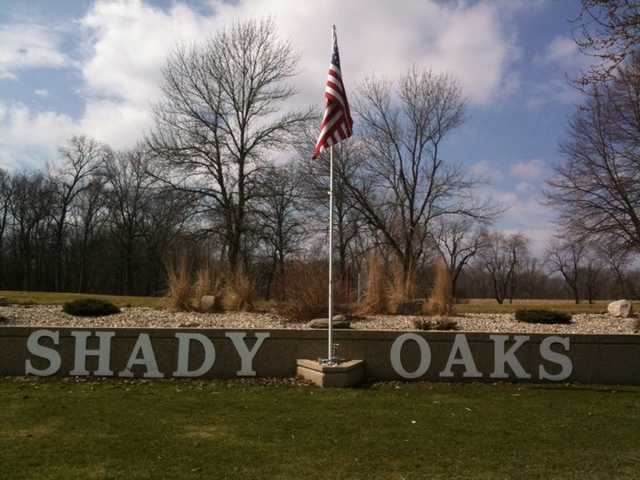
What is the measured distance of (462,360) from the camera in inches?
336

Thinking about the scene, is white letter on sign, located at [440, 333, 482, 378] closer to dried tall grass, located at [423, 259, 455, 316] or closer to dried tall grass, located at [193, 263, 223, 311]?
dried tall grass, located at [423, 259, 455, 316]

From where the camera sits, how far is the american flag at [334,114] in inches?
324

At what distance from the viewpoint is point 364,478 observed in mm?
4082

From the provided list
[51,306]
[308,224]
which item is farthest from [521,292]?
[51,306]

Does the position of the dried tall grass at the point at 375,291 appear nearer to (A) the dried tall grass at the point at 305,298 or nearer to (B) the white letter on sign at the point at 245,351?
(A) the dried tall grass at the point at 305,298

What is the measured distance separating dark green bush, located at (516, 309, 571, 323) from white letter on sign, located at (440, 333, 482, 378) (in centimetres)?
443

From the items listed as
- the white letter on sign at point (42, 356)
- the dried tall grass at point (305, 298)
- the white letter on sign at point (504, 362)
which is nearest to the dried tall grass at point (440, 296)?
the dried tall grass at point (305, 298)

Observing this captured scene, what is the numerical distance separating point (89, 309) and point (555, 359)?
910 cm


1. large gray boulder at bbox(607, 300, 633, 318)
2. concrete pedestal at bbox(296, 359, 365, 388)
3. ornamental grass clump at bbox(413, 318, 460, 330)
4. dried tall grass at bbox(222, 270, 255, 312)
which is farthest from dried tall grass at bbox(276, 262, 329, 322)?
large gray boulder at bbox(607, 300, 633, 318)

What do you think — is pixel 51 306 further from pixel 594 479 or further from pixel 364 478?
pixel 594 479

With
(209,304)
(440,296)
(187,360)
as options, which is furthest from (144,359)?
(440,296)

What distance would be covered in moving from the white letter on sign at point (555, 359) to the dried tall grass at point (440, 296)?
459 cm

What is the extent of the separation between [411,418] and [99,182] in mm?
48841

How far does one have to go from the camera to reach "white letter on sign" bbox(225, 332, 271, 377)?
8.53 meters
